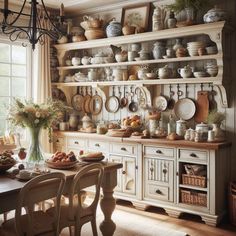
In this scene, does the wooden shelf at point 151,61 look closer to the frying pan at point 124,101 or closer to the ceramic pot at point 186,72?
the ceramic pot at point 186,72

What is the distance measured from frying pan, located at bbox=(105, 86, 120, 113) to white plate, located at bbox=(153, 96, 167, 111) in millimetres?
603

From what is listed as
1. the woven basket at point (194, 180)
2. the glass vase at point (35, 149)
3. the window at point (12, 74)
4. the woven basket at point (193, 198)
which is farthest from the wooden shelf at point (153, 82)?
the glass vase at point (35, 149)

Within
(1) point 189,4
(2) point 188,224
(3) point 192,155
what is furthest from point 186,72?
(2) point 188,224

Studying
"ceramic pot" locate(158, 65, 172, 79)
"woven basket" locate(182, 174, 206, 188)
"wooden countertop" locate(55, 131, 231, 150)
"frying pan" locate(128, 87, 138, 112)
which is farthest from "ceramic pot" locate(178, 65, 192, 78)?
"woven basket" locate(182, 174, 206, 188)

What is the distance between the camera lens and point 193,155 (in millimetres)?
3807

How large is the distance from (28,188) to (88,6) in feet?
11.0

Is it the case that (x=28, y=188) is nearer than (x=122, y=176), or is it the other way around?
(x=28, y=188)

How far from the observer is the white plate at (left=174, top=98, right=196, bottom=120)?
13.9ft

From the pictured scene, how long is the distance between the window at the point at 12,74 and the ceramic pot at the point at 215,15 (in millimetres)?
2563

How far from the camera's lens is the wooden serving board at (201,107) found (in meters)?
4.12

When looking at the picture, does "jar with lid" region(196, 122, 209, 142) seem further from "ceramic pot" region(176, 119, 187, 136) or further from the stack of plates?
the stack of plates

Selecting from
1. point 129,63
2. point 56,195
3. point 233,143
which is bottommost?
point 56,195

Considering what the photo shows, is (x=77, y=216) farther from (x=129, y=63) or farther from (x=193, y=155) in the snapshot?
(x=129, y=63)

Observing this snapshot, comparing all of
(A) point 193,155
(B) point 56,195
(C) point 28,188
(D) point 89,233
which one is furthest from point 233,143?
(C) point 28,188
